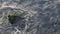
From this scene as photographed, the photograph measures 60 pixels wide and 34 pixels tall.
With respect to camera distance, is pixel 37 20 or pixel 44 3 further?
pixel 44 3

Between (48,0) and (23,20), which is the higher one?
(48,0)

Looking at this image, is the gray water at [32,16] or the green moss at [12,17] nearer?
the gray water at [32,16]

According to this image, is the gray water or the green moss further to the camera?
the green moss

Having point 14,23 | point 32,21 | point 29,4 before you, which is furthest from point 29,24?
point 29,4

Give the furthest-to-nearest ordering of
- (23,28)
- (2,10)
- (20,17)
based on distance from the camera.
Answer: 1. (2,10)
2. (20,17)
3. (23,28)

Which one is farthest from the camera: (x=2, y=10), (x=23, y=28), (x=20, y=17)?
(x=2, y=10)

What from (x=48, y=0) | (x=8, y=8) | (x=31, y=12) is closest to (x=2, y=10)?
(x=8, y=8)

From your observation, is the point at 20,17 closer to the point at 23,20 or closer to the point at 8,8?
the point at 23,20
